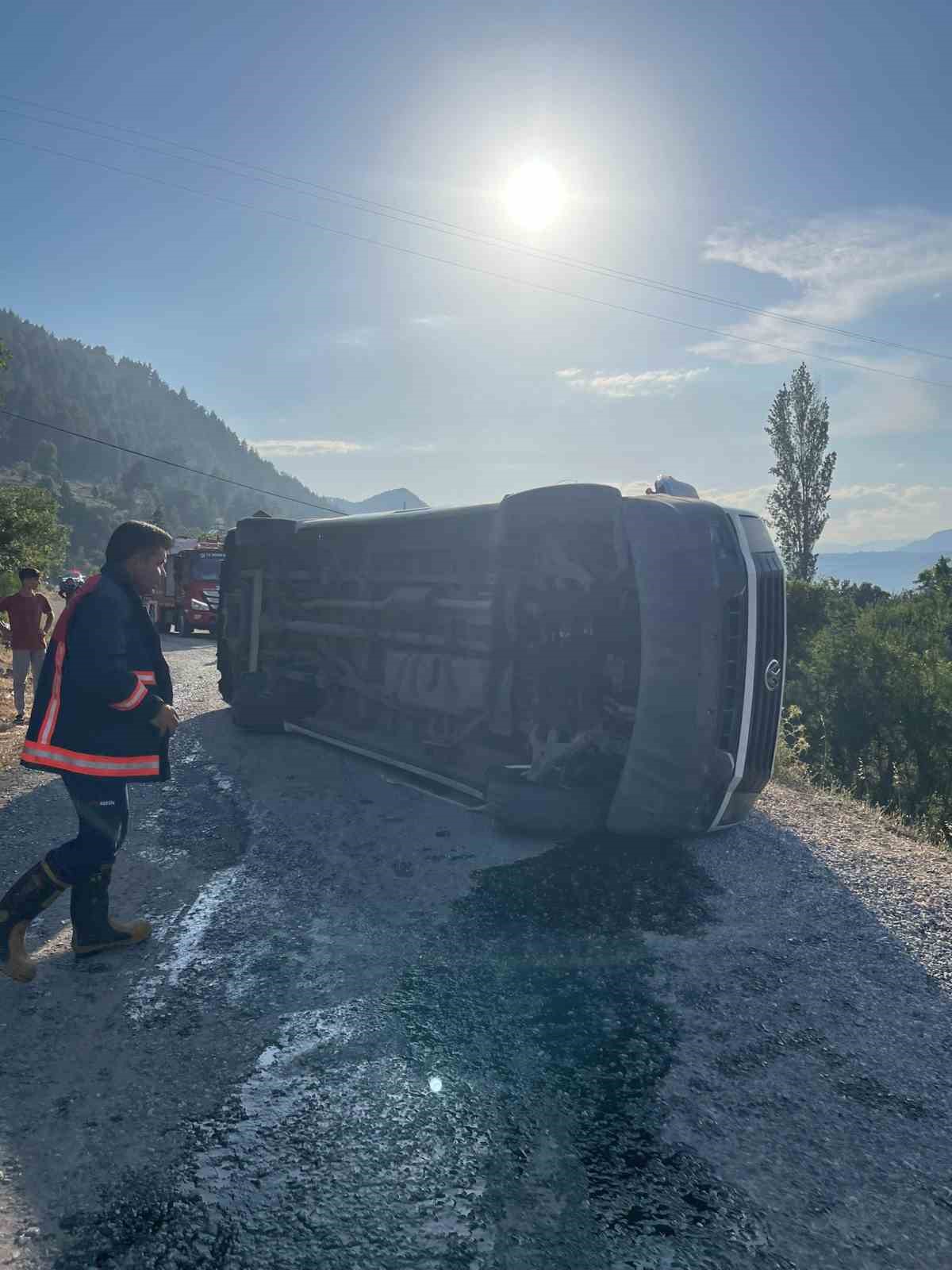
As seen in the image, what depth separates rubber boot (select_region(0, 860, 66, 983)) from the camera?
11.5ft

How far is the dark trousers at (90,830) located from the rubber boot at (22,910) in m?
0.05

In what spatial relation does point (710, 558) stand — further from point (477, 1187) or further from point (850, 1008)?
point (477, 1187)

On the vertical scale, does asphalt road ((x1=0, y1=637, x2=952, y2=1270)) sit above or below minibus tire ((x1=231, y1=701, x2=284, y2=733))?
below

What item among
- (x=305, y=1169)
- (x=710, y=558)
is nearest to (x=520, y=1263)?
(x=305, y=1169)

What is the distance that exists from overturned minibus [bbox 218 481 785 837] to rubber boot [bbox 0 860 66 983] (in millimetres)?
2637

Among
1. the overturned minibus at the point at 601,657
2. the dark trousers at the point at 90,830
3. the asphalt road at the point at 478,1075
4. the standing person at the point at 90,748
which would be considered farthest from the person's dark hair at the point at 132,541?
the overturned minibus at the point at 601,657

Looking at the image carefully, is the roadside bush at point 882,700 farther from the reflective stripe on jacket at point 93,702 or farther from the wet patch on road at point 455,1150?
the reflective stripe on jacket at point 93,702

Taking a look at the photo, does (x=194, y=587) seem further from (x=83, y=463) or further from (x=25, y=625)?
(x=83, y=463)

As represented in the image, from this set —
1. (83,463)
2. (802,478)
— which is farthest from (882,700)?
(83,463)

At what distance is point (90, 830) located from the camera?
3643 mm

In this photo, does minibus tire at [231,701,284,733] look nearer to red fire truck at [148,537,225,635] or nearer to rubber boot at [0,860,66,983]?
rubber boot at [0,860,66,983]

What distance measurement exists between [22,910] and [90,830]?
15.6 inches

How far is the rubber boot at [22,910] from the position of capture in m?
3.50

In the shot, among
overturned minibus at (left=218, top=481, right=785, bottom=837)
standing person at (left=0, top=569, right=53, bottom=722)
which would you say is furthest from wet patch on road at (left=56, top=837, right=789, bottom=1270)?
standing person at (left=0, top=569, right=53, bottom=722)
